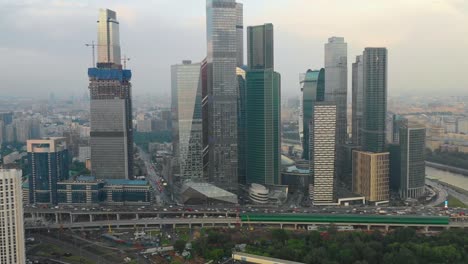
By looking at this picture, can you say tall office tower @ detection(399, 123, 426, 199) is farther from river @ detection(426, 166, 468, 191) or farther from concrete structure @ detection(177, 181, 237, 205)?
concrete structure @ detection(177, 181, 237, 205)

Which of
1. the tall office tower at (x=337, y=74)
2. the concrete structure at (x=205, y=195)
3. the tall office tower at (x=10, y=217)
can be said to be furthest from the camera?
the tall office tower at (x=337, y=74)

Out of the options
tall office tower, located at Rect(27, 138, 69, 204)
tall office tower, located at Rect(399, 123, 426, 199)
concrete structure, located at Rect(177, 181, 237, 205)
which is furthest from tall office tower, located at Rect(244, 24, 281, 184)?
tall office tower, located at Rect(27, 138, 69, 204)

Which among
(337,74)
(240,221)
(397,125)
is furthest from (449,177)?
(240,221)

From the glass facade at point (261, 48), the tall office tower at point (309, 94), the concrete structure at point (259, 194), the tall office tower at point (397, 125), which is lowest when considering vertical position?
the concrete structure at point (259, 194)

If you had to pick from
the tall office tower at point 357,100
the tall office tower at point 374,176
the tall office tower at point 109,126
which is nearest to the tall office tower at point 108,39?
the tall office tower at point 109,126

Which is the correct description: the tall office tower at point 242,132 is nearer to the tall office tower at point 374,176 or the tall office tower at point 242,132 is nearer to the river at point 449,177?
the tall office tower at point 374,176
